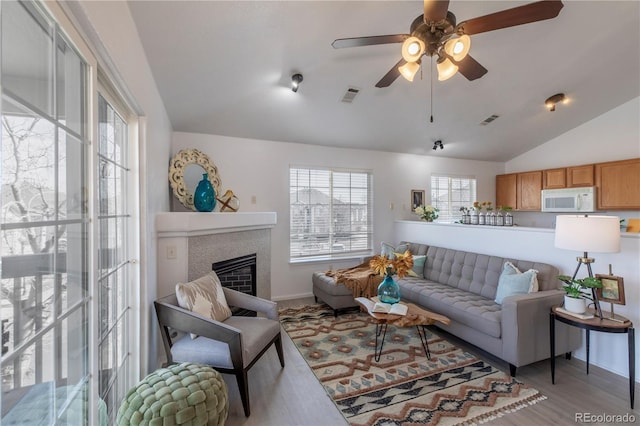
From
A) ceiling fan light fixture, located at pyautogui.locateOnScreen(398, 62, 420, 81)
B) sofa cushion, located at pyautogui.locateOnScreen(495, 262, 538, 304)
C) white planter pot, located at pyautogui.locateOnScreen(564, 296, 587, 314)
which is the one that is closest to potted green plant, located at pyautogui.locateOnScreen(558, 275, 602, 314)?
white planter pot, located at pyautogui.locateOnScreen(564, 296, 587, 314)

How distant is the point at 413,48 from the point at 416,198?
3782mm

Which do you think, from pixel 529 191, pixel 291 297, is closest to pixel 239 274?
pixel 291 297

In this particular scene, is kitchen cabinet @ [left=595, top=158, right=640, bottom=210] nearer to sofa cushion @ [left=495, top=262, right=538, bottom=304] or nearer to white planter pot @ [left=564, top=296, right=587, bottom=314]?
sofa cushion @ [left=495, top=262, right=538, bottom=304]

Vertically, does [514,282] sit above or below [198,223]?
below

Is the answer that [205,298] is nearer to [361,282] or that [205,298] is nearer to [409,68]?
[361,282]

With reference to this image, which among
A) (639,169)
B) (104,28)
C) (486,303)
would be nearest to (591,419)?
(486,303)

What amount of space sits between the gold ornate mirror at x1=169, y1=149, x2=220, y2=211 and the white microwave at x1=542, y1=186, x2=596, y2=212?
214 inches

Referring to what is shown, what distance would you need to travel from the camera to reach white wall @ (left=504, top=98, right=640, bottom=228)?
4145 mm

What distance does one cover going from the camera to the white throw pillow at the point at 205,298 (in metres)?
2.11

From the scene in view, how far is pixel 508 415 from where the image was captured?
6.19 feet

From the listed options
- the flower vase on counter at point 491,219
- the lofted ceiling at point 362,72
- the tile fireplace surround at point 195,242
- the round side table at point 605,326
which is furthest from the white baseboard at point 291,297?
the round side table at point 605,326

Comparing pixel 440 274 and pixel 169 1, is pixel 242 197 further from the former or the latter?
pixel 440 274

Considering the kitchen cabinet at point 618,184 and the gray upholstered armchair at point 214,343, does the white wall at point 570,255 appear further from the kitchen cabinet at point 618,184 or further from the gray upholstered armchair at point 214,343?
the gray upholstered armchair at point 214,343

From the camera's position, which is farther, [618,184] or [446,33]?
[618,184]
